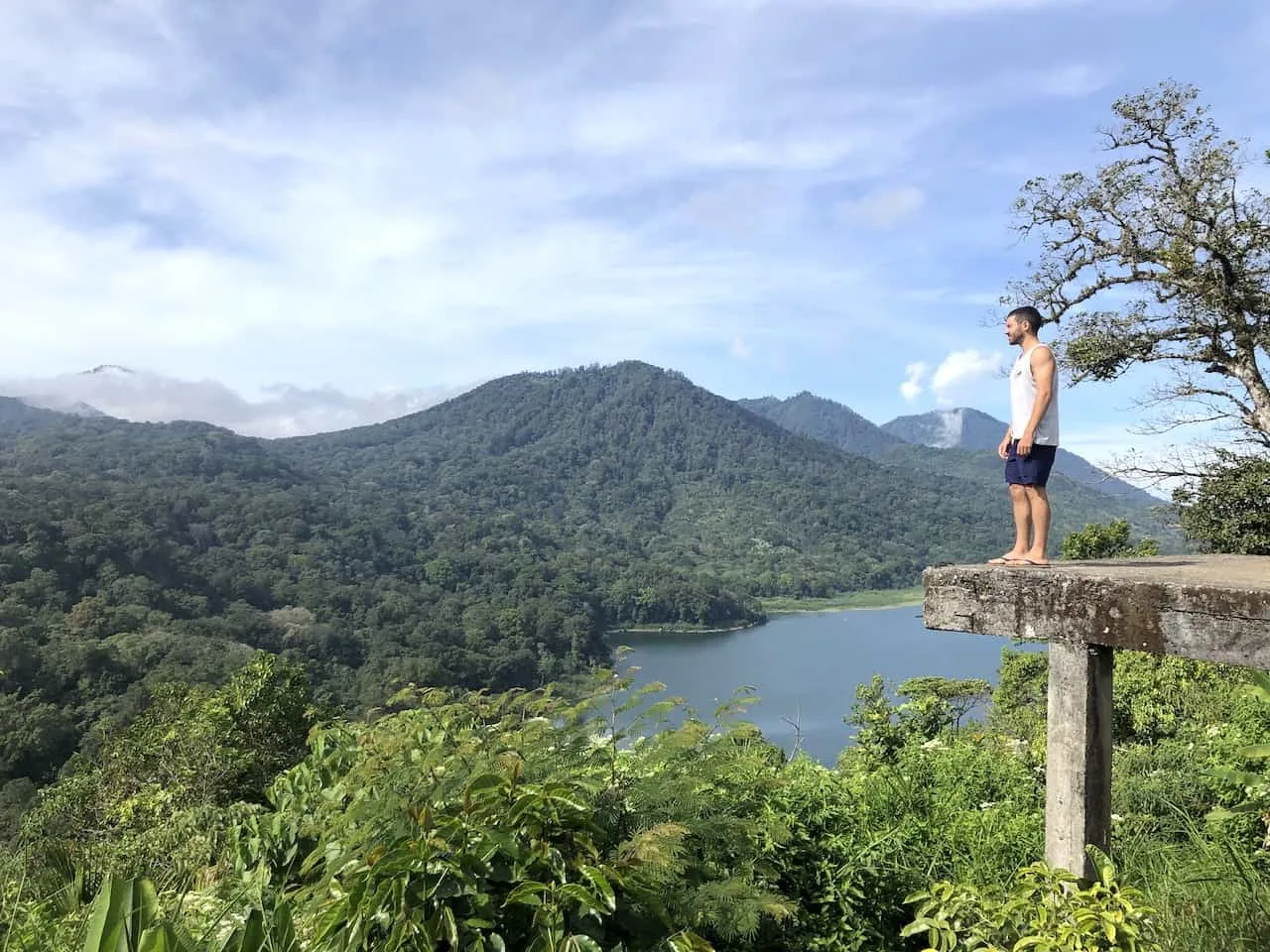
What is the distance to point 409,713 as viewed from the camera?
9.39 ft

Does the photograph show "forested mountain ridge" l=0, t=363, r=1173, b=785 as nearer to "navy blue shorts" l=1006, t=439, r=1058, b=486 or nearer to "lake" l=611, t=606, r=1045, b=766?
"lake" l=611, t=606, r=1045, b=766

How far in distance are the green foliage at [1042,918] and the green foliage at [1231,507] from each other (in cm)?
1008

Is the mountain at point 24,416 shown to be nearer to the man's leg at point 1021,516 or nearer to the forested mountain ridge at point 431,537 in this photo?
the forested mountain ridge at point 431,537

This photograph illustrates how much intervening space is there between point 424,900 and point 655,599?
2710 inches

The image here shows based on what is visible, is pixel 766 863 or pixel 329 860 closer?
pixel 329 860

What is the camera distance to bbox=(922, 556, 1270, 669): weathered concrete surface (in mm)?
2004

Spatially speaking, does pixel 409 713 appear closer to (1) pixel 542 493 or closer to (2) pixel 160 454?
(2) pixel 160 454

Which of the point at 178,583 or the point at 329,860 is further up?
the point at 329,860

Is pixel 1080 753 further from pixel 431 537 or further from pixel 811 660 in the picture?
pixel 431 537

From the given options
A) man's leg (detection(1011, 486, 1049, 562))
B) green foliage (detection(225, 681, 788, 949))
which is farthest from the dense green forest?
man's leg (detection(1011, 486, 1049, 562))

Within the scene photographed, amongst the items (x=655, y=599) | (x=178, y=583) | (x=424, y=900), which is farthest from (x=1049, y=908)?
(x=655, y=599)

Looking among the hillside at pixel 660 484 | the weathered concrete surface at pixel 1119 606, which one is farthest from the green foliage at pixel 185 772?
the hillside at pixel 660 484

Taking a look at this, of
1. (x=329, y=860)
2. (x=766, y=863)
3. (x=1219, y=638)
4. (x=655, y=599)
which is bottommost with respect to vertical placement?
(x=655, y=599)

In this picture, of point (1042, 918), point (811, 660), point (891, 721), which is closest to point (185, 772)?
point (1042, 918)
